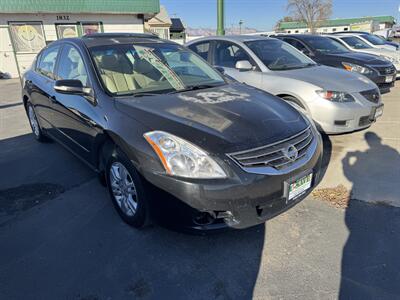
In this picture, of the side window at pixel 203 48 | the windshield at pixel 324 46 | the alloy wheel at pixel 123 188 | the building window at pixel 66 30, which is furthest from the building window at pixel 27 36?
the alloy wheel at pixel 123 188

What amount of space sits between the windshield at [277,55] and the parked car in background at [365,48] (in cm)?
528

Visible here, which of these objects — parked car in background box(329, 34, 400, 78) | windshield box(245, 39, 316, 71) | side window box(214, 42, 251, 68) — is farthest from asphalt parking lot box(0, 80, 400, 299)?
parked car in background box(329, 34, 400, 78)

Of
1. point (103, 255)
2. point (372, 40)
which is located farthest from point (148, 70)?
point (372, 40)

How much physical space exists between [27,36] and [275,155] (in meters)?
17.1

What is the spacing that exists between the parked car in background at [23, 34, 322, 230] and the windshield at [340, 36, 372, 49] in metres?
8.60

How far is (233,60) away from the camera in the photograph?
567cm

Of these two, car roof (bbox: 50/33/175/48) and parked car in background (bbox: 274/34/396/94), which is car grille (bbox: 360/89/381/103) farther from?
car roof (bbox: 50/33/175/48)

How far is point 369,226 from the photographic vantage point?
9.19ft

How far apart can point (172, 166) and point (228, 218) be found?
56cm

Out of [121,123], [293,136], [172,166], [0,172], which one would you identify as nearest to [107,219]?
[121,123]

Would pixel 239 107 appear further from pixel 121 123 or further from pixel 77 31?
pixel 77 31

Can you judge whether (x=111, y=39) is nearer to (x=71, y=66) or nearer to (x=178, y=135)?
(x=71, y=66)

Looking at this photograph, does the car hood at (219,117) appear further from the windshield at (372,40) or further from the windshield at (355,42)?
the windshield at (372,40)

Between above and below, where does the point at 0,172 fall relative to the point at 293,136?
below
